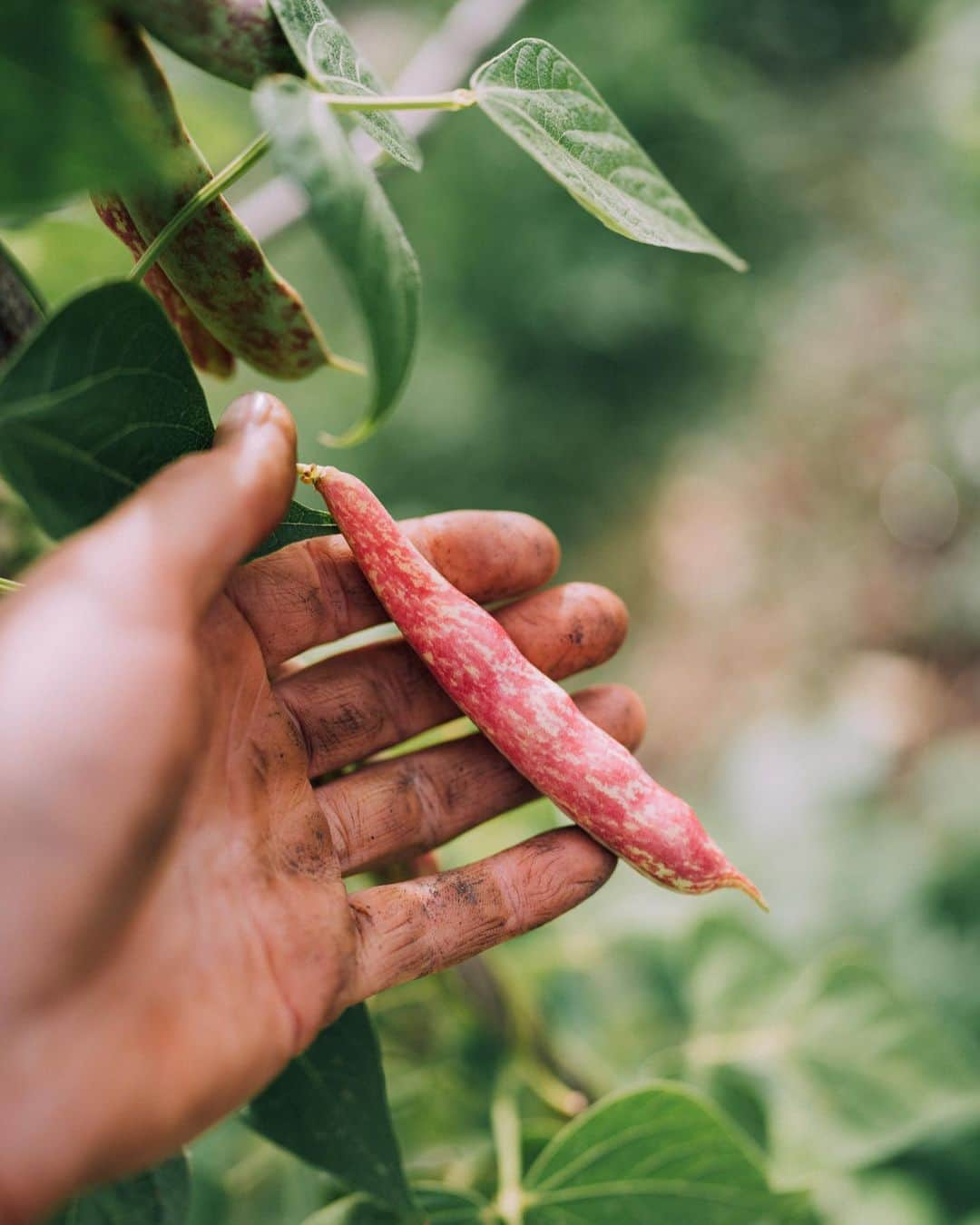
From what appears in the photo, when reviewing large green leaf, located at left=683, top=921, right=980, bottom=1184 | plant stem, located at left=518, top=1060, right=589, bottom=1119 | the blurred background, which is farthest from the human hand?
the blurred background

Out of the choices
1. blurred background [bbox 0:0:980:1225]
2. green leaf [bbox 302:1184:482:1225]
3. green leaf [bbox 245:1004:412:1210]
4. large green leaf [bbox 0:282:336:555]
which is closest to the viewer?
large green leaf [bbox 0:282:336:555]

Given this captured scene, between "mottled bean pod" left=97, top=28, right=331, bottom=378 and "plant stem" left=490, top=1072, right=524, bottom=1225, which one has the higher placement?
"mottled bean pod" left=97, top=28, right=331, bottom=378

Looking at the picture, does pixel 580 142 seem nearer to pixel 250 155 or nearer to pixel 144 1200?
pixel 250 155

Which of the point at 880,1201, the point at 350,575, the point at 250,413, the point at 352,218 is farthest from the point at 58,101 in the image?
the point at 880,1201

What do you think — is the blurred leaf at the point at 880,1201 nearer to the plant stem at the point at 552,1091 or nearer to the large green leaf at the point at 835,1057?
the large green leaf at the point at 835,1057

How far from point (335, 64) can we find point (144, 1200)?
92cm

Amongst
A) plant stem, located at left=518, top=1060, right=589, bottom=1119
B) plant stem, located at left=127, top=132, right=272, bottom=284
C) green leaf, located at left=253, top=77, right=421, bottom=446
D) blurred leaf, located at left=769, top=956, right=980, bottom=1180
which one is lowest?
blurred leaf, located at left=769, top=956, right=980, bottom=1180

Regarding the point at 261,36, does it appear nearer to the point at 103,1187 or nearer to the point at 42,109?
the point at 42,109

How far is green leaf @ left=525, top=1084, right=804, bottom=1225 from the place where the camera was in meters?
0.90

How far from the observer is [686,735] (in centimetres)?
295

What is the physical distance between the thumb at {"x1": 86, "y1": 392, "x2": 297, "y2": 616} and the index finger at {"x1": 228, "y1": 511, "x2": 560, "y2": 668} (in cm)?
18

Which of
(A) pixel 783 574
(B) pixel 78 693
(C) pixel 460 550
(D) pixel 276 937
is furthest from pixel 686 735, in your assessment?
(B) pixel 78 693

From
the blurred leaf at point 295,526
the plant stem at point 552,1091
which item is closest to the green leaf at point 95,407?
the blurred leaf at point 295,526

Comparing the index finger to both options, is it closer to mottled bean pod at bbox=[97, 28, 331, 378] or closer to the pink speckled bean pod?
the pink speckled bean pod
